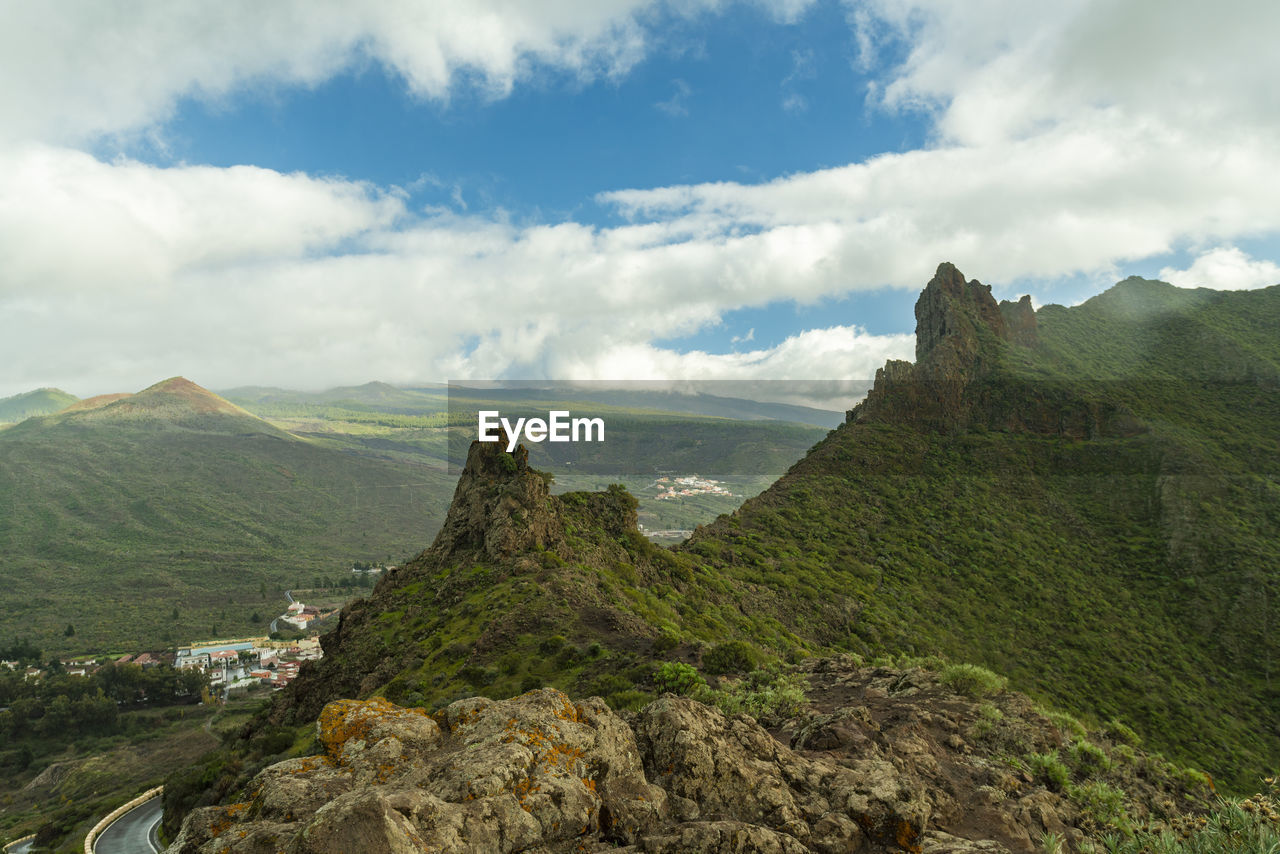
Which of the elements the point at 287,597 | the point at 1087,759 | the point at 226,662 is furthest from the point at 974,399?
the point at 287,597

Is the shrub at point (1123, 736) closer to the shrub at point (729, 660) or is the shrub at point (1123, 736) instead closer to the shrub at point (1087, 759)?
the shrub at point (1087, 759)

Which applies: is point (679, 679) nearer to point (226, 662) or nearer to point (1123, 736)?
point (1123, 736)

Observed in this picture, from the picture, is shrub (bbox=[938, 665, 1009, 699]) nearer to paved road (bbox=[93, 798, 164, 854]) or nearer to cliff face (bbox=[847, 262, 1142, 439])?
paved road (bbox=[93, 798, 164, 854])

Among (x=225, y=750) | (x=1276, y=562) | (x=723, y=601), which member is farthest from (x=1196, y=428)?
(x=225, y=750)

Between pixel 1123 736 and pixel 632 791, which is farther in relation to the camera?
pixel 1123 736

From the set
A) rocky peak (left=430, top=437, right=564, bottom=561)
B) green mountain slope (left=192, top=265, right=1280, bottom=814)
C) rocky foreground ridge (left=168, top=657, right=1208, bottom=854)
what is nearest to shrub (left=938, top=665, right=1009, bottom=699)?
rocky foreground ridge (left=168, top=657, right=1208, bottom=854)
